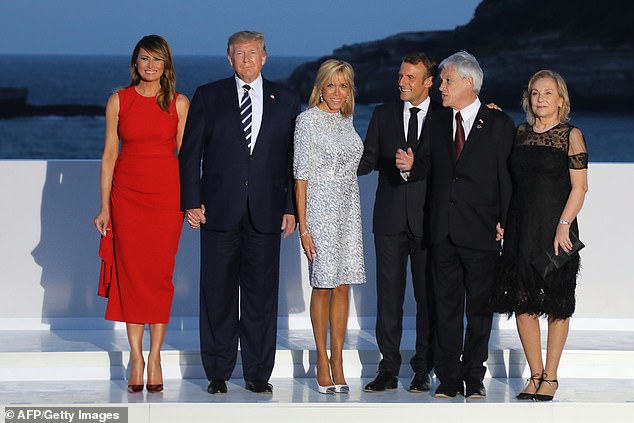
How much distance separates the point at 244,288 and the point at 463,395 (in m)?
1.03

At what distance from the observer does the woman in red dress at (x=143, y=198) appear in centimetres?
502

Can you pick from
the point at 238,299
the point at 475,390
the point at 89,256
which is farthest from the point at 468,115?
the point at 89,256

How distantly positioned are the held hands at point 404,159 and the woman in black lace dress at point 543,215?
0.42 m

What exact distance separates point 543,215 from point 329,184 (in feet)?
2.86

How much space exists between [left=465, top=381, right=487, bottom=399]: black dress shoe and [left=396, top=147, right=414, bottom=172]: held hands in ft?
3.14

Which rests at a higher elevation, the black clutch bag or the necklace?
the necklace

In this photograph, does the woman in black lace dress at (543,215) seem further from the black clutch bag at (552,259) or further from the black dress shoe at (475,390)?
the black dress shoe at (475,390)

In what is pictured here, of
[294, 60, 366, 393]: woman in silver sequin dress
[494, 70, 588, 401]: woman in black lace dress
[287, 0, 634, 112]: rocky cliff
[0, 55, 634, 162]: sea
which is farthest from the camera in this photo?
[0, 55, 634, 162]: sea

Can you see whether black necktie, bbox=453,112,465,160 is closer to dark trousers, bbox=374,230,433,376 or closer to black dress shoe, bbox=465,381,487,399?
dark trousers, bbox=374,230,433,376

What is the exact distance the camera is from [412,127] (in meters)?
5.09

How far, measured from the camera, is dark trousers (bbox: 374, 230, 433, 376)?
16.9 ft

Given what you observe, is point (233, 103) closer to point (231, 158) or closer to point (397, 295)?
point (231, 158)

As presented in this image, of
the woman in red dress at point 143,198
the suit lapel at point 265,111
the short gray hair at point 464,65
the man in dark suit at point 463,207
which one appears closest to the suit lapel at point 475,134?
the man in dark suit at point 463,207

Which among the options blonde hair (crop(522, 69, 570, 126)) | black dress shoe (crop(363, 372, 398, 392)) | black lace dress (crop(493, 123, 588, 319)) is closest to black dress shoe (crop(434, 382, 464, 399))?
black dress shoe (crop(363, 372, 398, 392))
